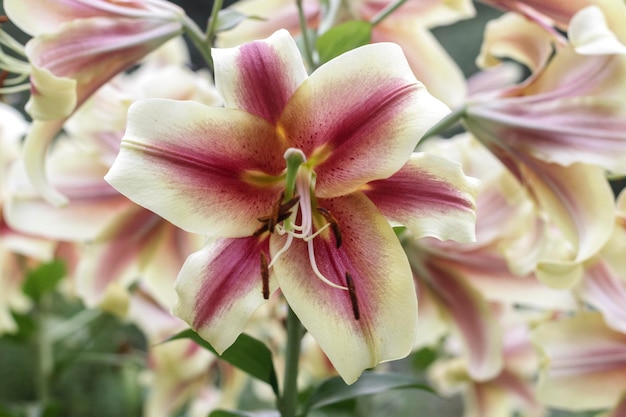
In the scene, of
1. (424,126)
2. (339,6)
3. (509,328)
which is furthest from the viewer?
(509,328)

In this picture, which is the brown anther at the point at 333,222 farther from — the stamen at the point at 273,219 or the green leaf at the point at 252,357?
the green leaf at the point at 252,357

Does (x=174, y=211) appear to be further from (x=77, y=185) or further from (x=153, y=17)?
(x=77, y=185)

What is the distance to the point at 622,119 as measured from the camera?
0.43m

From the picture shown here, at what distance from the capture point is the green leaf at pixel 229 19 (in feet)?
1.42

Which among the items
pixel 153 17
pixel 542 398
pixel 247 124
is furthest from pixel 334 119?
pixel 542 398

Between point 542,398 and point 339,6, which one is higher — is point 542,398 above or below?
below

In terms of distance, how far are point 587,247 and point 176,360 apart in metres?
0.34

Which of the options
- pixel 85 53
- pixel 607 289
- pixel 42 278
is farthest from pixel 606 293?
pixel 42 278

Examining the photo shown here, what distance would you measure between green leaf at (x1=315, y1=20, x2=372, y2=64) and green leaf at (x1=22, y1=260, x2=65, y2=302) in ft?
1.28

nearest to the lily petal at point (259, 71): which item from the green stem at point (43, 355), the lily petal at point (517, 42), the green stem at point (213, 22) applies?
the green stem at point (213, 22)

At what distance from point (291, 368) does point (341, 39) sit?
0.20 meters

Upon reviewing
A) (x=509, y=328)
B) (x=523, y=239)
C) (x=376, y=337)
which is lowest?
(x=509, y=328)

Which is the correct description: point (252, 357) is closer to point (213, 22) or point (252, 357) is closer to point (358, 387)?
point (358, 387)

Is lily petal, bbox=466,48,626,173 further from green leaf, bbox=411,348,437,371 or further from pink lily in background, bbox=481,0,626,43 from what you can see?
green leaf, bbox=411,348,437,371
